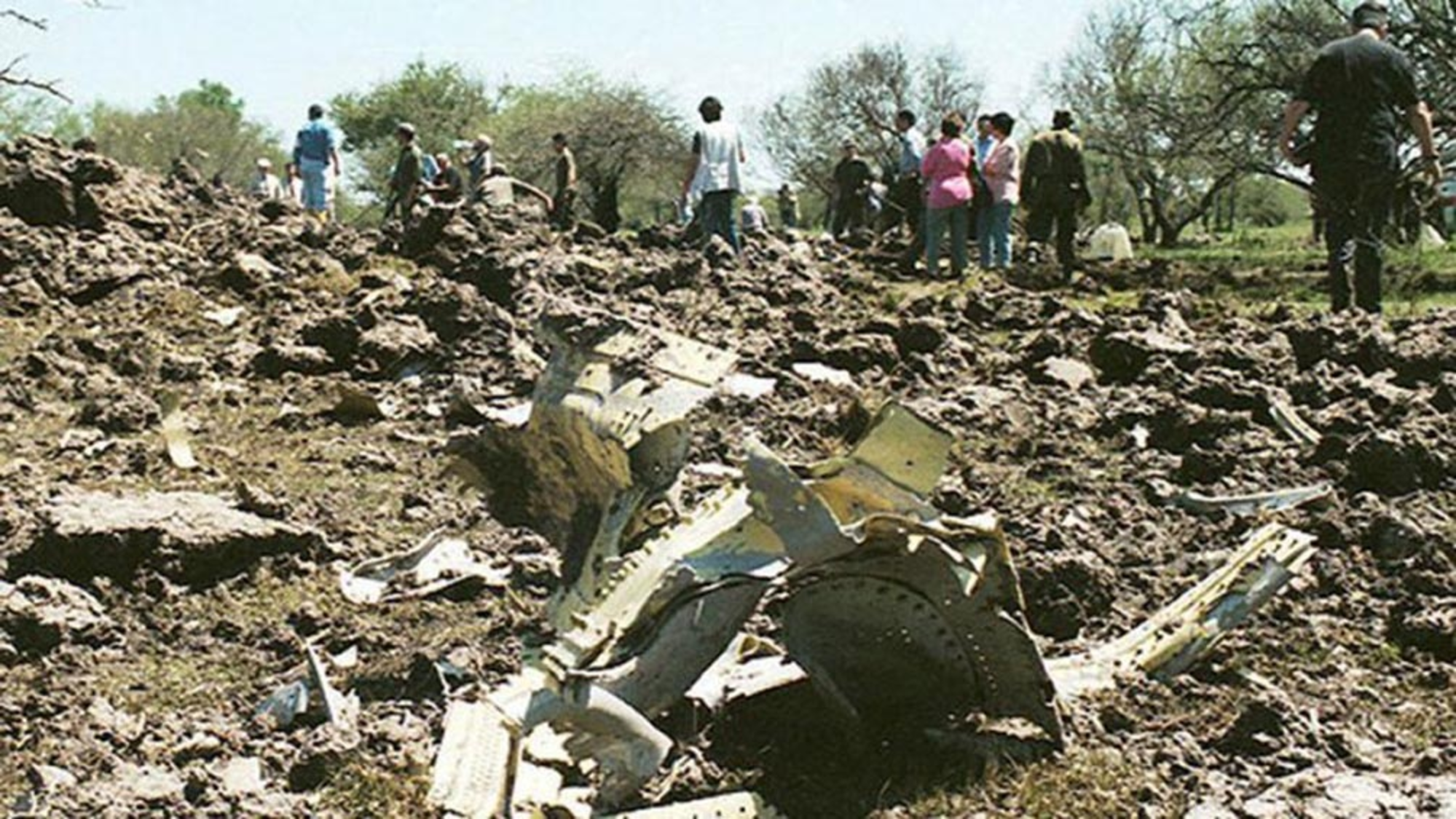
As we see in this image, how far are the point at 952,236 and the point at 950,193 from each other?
0.53m

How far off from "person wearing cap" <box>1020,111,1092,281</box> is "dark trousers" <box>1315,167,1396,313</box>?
4.78 metres

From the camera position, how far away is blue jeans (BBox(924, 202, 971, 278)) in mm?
14977

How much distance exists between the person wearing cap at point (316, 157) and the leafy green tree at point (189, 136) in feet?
105

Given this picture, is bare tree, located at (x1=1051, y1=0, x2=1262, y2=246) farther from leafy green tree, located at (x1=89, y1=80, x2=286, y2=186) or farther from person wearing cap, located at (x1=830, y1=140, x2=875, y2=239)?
leafy green tree, located at (x1=89, y1=80, x2=286, y2=186)

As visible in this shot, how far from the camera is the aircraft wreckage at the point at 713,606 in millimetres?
3812

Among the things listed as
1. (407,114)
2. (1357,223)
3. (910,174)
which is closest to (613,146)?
(407,114)

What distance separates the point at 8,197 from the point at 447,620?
9.18 m

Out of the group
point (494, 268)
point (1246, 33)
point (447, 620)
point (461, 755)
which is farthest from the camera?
point (1246, 33)

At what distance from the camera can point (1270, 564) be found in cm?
519

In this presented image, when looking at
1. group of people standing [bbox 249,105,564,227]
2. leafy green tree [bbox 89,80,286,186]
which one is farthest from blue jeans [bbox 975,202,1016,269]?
leafy green tree [bbox 89,80,286,186]

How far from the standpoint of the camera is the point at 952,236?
596 inches

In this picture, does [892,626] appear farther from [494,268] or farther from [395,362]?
[494,268]

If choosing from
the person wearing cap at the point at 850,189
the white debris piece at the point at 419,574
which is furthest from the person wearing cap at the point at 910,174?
the white debris piece at the point at 419,574

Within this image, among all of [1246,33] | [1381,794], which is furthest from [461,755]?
[1246,33]
